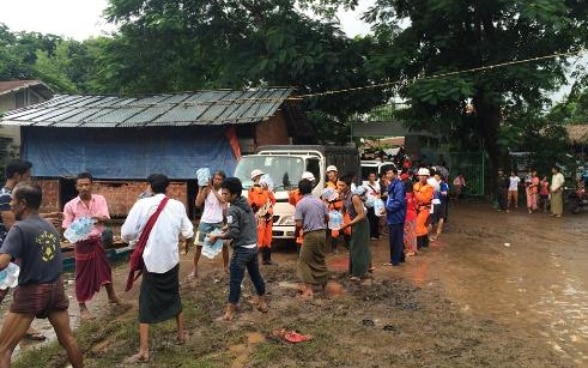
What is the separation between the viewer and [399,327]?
6.11 m

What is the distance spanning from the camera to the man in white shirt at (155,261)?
503 centimetres

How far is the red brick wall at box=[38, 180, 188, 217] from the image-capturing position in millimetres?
15516

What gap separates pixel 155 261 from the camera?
16.5 feet

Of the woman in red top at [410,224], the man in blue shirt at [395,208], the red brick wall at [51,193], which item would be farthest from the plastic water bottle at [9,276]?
the red brick wall at [51,193]

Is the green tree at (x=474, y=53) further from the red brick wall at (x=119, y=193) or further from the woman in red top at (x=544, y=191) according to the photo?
the red brick wall at (x=119, y=193)

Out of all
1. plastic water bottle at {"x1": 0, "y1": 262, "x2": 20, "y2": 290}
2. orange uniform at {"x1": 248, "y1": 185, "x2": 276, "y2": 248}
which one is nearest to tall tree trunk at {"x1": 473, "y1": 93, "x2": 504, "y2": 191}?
orange uniform at {"x1": 248, "y1": 185, "x2": 276, "y2": 248}

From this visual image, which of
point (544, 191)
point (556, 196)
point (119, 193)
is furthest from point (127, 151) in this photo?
point (544, 191)

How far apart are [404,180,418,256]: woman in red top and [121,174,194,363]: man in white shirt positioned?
603 cm

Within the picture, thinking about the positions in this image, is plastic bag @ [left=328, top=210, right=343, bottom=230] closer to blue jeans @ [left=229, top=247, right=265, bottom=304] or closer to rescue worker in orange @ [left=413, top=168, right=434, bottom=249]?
rescue worker in orange @ [left=413, top=168, right=434, bottom=249]

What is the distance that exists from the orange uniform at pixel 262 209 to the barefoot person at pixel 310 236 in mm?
1841

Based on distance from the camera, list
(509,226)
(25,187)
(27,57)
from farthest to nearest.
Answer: (27,57) → (509,226) → (25,187)

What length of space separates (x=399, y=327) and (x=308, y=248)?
168 centimetres

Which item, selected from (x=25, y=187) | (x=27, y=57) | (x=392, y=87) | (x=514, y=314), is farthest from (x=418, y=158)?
(x=27, y=57)

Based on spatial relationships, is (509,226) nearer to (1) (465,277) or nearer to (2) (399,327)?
(1) (465,277)
